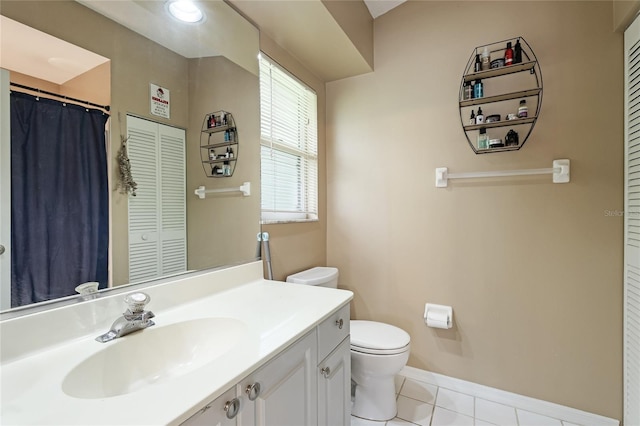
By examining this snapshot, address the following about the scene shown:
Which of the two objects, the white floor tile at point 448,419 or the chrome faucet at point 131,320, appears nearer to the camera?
the chrome faucet at point 131,320

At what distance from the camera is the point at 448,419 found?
66.6 inches

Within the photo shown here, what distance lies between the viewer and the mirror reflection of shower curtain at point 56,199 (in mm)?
814

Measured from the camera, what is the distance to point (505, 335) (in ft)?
5.95

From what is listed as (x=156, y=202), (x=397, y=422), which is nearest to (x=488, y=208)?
(x=397, y=422)

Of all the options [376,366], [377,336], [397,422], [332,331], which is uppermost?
[332,331]

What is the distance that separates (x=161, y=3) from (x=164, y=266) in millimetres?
1081

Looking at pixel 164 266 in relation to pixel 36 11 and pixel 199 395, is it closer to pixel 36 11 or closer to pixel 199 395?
pixel 199 395

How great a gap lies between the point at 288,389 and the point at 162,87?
124 cm

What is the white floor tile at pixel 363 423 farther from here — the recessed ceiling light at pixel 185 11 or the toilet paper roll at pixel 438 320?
the recessed ceiling light at pixel 185 11

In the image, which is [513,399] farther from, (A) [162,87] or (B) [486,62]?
(A) [162,87]

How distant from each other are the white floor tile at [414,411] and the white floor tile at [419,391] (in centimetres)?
4

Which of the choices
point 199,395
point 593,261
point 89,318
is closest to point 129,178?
point 89,318

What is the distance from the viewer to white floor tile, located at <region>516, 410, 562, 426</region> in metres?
1.65

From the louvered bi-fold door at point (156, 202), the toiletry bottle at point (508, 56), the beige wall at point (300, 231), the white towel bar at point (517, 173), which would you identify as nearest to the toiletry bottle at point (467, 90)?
the toiletry bottle at point (508, 56)
